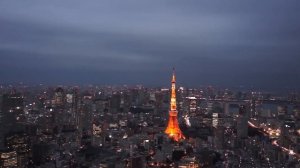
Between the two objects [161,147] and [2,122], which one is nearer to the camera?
[161,147]

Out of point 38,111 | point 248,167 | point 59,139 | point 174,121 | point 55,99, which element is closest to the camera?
point 248,167

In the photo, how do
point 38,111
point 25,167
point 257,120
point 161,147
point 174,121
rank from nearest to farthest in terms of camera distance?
point 25,167
point 161,147
point 174,121
point 38,111
point 257,120

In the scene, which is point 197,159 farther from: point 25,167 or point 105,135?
point 105,135

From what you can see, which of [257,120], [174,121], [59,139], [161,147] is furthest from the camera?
[257,120]

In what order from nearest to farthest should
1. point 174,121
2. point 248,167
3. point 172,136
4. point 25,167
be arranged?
1. point 248,167
2. point 25,167
3. point 172,136
4. point 174,121

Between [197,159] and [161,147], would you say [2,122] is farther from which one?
[197,159]

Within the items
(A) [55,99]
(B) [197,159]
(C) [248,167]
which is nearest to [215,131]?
(B) [197,159]

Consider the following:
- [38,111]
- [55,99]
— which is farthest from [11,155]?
[55,99]

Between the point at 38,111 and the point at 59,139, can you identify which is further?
the point at 38,111
